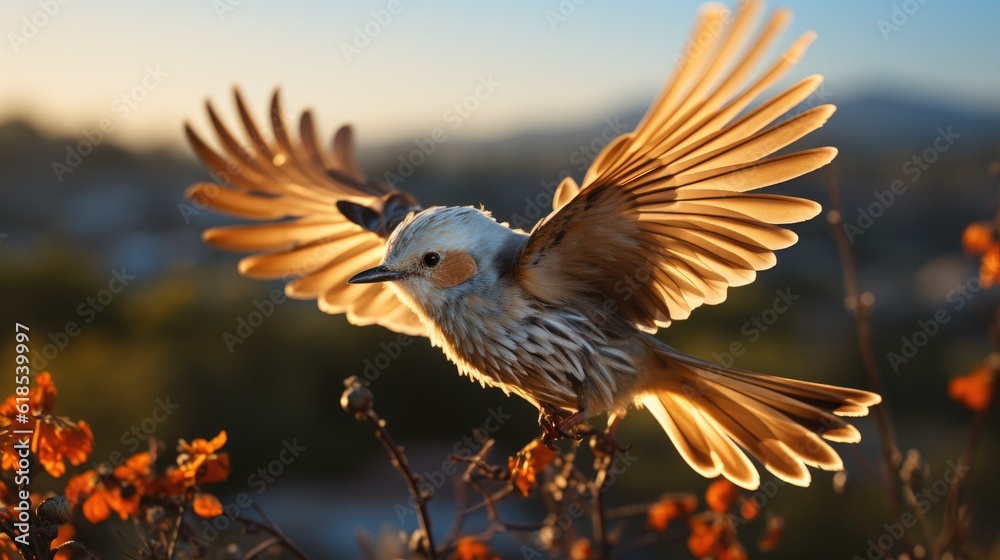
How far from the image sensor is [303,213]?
371cm

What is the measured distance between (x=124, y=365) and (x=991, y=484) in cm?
683

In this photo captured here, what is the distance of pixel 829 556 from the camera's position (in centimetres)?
586

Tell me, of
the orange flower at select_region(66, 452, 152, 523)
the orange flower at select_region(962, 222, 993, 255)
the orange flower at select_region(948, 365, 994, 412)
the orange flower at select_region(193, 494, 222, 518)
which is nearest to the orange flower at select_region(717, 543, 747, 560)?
the orange flower at select_region(948, 365, 994, 412)

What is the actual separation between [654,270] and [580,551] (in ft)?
2.97

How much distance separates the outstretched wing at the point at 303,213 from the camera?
346 cm

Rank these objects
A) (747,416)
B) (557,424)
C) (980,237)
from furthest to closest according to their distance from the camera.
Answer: (980,237)
(747,416)
(557,424)

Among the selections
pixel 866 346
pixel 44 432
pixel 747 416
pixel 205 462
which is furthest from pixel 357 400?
pixel 866 346

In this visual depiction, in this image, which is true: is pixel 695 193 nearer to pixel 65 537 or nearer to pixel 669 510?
pixel 669 510

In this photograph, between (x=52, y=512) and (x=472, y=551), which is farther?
(x=472, y=551)

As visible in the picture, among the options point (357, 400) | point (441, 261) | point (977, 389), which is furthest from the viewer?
point (977, 389)

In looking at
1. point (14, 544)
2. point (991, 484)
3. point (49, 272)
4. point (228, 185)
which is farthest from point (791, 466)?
point (49, 272)

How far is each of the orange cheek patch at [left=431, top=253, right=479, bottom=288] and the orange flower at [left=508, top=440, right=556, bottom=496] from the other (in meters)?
0.64

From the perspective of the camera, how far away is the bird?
7.43 ft

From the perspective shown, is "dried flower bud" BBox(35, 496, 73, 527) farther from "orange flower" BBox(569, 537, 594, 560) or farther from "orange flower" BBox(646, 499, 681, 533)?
"orange flower" BBox(646, 499, 681, 533)
